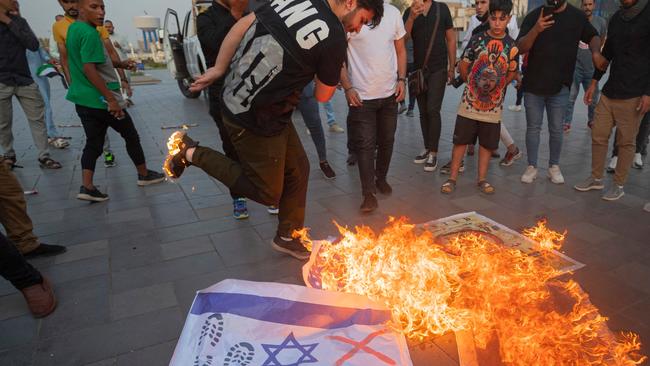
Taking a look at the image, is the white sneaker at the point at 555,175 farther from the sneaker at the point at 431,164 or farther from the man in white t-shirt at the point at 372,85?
the man in white t-shirt at the point at 372,85

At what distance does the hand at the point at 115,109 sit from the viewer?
424 centimetres

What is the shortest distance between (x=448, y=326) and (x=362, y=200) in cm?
227

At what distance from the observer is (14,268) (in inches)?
98.3

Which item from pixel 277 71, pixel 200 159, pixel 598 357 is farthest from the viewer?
pixel 200 159

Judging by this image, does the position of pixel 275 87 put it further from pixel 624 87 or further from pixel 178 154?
pixel 624 87

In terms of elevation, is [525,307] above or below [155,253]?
above

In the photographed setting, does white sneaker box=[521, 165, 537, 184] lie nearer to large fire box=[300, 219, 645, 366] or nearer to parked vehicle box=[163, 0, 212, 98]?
large fire box=[300, 219, 645, 366]

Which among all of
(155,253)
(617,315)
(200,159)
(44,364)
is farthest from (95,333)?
(617,315)

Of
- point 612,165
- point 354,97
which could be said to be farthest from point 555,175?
point 354,97

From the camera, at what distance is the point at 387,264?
2.40 m

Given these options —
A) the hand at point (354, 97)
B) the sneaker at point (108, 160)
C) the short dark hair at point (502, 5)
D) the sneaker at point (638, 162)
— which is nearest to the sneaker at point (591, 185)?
the sneaker at point (638, 162)

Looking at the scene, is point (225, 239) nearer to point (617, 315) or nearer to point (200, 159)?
point (200, 159)

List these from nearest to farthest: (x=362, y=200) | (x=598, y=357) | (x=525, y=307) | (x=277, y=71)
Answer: (x=598, y=357) < (x=525, y=307) < (x=277, y=71) < (x=362, y=200)

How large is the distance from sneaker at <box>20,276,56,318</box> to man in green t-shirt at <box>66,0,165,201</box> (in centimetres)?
207
